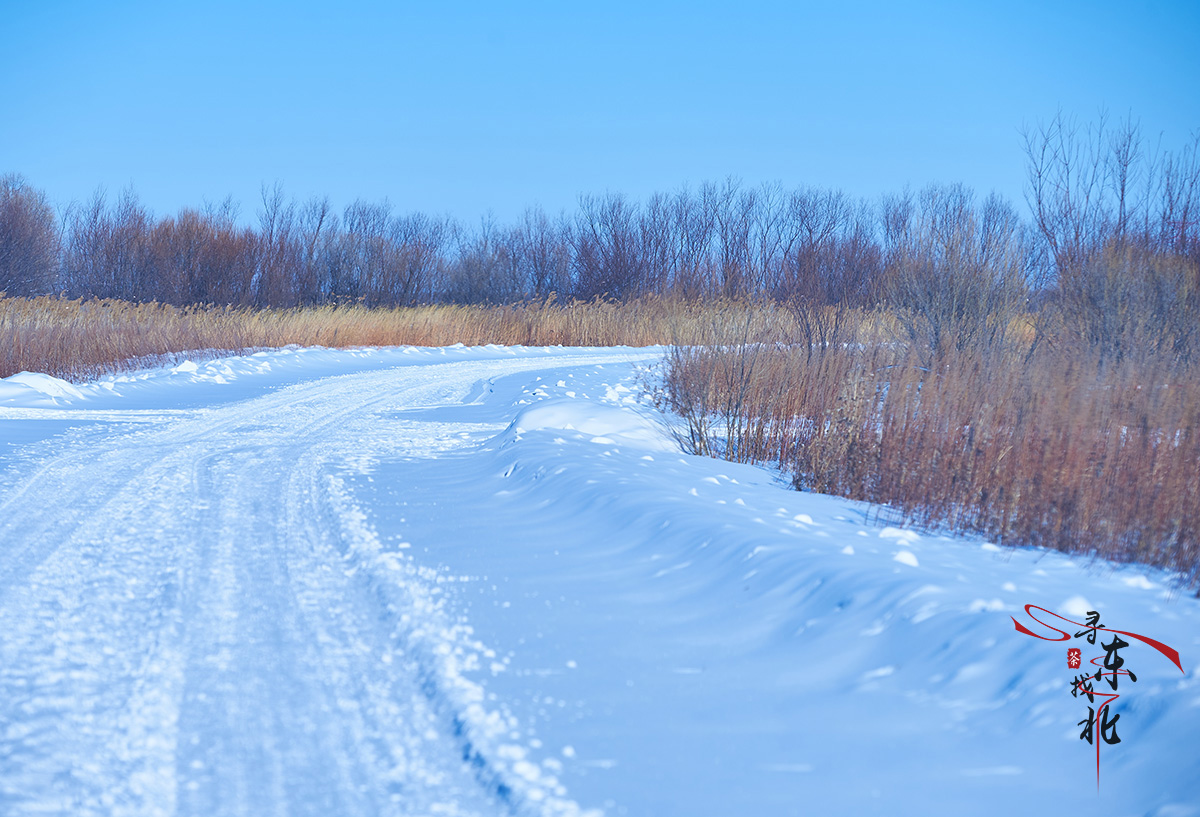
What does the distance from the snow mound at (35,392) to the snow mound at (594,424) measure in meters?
6.04

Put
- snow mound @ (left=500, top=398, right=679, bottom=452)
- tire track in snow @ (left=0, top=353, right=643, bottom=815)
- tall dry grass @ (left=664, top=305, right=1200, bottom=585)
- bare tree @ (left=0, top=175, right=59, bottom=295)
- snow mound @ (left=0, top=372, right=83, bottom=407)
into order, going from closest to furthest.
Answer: tire track in snow @ (left=0, top=353, right=643, bottom=815) < tall dry grass @ (left=664, top=305, right=1200, bottom=585) < snow mound @ (left=500, top=398, right=679, bottom=452) < snow mound @ (left=0, top=372, right=83, bottom=407) < bare tree @ (left=0, top=175, right=59, bottom=295)

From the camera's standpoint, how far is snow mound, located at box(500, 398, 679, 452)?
805cm

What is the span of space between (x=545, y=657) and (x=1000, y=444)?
162 inches

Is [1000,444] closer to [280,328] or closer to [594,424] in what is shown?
[594,424]

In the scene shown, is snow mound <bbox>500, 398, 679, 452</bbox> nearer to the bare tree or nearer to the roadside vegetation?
the roadside vegetation

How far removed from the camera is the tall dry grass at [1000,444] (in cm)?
479

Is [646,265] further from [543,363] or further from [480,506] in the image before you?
[480,506]

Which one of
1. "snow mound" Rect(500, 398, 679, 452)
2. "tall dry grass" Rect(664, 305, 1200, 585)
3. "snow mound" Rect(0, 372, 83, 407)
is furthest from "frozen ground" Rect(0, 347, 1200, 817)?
"snow mound" Rect(0, 372, 83, 407)

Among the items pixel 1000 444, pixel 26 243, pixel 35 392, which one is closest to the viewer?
pixel 1000 444

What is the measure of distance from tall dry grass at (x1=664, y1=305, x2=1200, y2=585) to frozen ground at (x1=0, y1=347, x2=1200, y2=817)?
50 centimetres

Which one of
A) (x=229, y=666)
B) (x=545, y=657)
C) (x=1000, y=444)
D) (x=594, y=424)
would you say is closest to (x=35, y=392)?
(x=594, y=424)

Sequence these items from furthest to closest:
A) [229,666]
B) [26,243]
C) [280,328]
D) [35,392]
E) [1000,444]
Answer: [26,243]
[280,328]
[35,392]
[1000,444]
[229,666]

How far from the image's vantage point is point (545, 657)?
3.05 metres

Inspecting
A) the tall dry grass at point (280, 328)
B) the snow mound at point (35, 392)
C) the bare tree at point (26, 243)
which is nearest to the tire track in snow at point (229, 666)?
the snow mound at point (35, 392)
